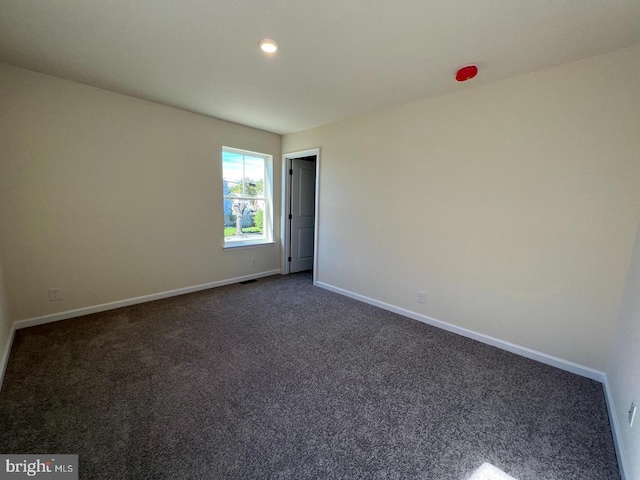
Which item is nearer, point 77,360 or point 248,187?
point 77,360

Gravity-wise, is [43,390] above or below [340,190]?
below

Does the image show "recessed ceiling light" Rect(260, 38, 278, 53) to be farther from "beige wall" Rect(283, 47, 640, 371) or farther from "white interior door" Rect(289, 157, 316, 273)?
"white interior door" Rect(289, 157, 316, 273)

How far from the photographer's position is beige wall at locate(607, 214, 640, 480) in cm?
131

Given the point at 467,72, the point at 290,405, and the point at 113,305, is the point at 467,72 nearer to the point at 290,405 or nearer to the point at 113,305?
the point at 290,405

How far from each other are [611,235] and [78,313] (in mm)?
4973

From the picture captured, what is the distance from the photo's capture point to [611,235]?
1.98 m

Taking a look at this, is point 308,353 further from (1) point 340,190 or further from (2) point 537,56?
(2) point 537,56

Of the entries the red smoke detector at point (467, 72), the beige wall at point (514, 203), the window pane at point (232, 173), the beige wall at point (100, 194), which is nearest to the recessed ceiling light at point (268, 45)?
the red smoke detector at point (467, 72)

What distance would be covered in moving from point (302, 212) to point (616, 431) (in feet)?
14.2

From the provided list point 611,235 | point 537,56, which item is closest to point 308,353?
point 611,235

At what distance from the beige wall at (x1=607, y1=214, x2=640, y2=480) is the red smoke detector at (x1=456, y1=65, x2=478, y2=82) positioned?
166 cm

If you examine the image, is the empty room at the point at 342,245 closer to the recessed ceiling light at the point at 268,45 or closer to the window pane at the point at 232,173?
the recessed ceiling light at the point at 268,45

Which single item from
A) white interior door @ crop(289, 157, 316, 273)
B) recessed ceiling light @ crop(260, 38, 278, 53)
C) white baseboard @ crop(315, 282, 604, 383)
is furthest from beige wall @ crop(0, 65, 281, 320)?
white baseboard @ crop(315, 282, 604, 383)

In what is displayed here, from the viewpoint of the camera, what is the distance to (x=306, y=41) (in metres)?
1.91
